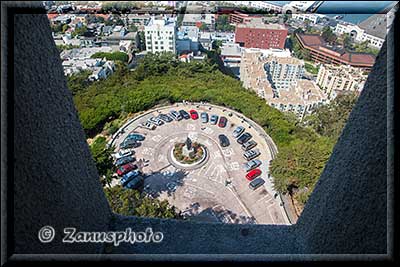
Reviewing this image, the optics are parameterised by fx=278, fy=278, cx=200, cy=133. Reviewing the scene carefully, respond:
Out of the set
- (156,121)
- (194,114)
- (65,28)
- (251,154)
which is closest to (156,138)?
(156,121)

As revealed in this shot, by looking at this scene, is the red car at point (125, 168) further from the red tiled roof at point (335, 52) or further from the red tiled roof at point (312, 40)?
the red tiled roof at point (312, 40)

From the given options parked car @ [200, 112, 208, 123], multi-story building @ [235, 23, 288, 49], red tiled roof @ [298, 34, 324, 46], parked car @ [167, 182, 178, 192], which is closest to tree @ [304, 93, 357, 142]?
parked car @ [200, 112, 208, 123]

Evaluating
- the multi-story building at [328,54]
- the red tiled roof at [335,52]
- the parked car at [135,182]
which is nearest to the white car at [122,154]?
the parked car at [135,182]

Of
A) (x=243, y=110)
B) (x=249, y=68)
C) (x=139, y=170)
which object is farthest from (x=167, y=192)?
(x=249, y=68)

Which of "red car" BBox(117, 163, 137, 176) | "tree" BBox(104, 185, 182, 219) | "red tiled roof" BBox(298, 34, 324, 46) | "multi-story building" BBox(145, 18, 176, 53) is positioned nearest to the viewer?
"tree" BBox(104, 185, 182, 219)

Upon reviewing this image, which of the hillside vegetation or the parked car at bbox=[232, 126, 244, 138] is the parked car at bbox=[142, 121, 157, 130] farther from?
the parked car at bbox=[232, 126, 244, 138]

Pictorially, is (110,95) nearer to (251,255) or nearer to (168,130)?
(168,130)

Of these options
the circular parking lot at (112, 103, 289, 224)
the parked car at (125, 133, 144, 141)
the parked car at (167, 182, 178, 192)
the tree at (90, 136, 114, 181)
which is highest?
the tree at (90, 136, 114, 181)
